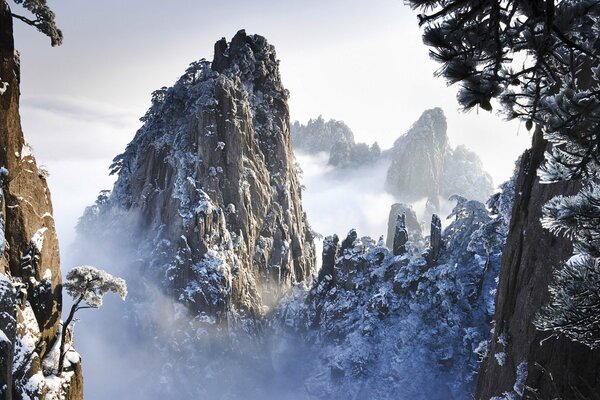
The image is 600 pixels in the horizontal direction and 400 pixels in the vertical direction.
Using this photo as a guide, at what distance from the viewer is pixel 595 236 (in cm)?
531

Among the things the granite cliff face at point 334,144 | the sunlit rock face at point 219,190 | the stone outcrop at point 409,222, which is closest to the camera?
the sunlit rock face at point 219,190

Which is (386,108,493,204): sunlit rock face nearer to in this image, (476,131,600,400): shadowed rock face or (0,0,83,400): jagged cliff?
(476,131,600,400): shadowed rock face

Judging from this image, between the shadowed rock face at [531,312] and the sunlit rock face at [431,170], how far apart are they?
123858 millimetres

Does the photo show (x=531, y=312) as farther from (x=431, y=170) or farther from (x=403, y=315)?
(x=431, y=170)

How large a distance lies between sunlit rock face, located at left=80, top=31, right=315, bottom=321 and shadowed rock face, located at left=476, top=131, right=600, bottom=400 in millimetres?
46438

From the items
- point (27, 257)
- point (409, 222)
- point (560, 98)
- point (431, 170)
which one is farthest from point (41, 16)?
point (431, 170)

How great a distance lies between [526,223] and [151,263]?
52.8 metres

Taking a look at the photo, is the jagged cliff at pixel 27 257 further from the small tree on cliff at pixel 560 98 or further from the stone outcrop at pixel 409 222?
the stone outcrop at pixel 409 222

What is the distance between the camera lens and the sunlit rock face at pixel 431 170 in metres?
136

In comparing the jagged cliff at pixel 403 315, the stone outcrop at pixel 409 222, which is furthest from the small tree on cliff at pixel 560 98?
the stone outcrop at pixel 409 222

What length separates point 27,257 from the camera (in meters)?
16.3

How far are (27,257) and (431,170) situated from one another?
133967 millimetres

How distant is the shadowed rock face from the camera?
10.0 metres

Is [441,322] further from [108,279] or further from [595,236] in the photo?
[595,236]
